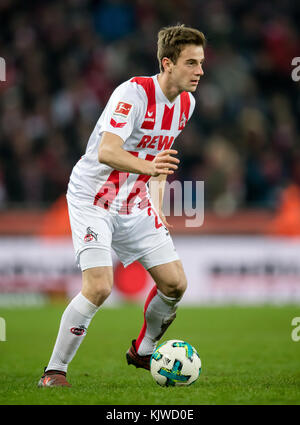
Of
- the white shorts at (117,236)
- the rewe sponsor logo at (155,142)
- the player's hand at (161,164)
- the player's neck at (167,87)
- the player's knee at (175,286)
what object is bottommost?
the player's knee at (175,286)

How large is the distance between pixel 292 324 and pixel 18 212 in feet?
17.0

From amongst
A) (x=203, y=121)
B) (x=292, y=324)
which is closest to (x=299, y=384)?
(x=292, y=324)

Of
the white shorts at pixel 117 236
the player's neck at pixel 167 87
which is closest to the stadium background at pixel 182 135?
the white shorts at pixel 117 236

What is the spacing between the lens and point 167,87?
5.74m

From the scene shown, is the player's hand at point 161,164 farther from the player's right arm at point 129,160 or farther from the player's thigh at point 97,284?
the player's thigh at point 97,284

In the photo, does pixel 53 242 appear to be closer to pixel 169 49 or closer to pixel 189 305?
pixel 189 305

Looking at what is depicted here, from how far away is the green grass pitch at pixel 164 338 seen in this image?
16.0ft

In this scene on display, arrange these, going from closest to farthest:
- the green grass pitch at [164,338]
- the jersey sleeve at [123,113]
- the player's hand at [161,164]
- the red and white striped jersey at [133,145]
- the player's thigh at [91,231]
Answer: the green grass pitch at [164,338] → the player's hand at [161,164] → the jersey sleeve at [123,113] → the player's thigh at [91,231] → the red and white striped jersey at [133,145]

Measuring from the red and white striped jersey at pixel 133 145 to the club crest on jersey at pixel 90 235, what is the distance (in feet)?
0.84

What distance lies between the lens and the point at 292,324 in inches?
372

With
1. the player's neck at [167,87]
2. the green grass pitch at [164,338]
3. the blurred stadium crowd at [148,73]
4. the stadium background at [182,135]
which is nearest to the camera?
the green grass pitch at [164,338]

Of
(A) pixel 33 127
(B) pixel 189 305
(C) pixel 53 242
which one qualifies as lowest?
(B) pixel 189 305

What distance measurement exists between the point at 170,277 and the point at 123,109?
4.19 feet

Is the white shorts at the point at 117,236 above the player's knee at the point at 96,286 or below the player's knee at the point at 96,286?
above
